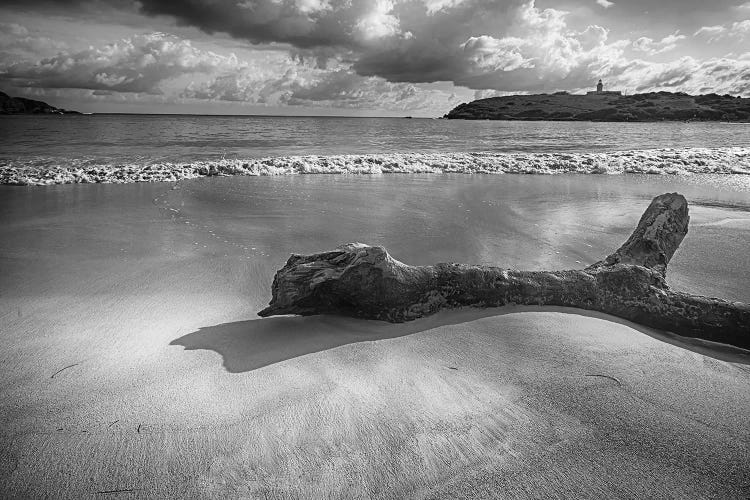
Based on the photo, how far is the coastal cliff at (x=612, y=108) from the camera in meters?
86.6

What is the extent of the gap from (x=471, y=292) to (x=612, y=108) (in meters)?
112

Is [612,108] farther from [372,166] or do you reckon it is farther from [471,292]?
[471,292]

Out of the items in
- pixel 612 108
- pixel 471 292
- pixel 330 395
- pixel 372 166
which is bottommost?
pixel 330 395

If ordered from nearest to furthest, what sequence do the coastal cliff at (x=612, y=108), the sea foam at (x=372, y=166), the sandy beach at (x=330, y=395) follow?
the sandy beach at (x=330, y=395)
the sea foam at (x=372, y=166)
the coastal cliff at (x=612, y=108)

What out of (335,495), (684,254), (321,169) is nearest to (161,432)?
(335,495)

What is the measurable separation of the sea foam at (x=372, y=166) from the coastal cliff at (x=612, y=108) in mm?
82671

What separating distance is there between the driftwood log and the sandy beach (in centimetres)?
12

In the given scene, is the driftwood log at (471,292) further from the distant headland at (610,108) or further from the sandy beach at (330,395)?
the distant headland at (610,108)

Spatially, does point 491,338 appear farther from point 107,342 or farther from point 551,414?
point 107,342

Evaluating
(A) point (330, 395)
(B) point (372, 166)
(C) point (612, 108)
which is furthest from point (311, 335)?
(C) point (612, 108)

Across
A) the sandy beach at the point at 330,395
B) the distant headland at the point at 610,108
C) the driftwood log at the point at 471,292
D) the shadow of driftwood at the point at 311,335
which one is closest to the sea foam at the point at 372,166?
the sandy beach at the point at 330,395

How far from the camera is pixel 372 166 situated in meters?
14.7

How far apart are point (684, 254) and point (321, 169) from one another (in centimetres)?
1085

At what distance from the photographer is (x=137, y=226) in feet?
21.6
